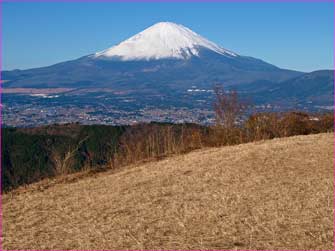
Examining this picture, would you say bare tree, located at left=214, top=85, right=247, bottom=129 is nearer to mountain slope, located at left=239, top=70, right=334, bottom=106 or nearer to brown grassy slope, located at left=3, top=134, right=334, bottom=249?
brown grassy slope, located at left=3, top=134, right=334, bottom=249

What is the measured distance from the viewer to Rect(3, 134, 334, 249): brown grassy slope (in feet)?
24.4

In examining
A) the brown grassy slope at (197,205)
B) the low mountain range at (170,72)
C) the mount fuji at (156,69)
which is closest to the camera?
the brown grassy slope at (197,205)

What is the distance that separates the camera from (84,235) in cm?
783

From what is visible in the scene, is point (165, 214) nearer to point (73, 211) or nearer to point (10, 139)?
point (73, 211)

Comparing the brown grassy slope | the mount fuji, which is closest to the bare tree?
the brown grassy slope

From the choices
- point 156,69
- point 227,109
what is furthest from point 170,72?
point 227,109

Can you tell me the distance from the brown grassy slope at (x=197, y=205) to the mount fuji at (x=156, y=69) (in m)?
91.3

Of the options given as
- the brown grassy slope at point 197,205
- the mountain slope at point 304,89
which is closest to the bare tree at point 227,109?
the brown grassy slope at point 197,205

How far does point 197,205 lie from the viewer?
30.1 ft

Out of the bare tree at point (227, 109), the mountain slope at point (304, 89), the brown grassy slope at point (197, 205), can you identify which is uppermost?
the bare tree at point (227, 109)

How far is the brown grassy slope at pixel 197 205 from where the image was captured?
293 inches

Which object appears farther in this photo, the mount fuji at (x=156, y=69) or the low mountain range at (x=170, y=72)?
the mount fuji at (x=156, y=69)

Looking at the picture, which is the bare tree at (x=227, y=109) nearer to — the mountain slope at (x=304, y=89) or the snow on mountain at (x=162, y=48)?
the mountain slope at (x=304, y=89)

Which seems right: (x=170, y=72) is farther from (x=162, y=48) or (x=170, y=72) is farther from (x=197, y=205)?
(x=197, y=205)
